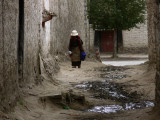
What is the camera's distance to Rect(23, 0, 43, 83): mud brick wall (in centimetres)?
611

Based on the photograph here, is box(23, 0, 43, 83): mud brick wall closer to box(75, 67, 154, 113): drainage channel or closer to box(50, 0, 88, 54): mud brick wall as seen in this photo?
box(75, 67, 154, 113): drainage channel

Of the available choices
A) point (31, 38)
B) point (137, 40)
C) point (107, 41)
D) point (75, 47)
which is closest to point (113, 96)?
point (31, 38)

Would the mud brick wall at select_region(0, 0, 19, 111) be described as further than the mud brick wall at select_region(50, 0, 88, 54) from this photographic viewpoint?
No

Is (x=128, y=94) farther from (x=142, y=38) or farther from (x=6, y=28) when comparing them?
(x=142, y=38)

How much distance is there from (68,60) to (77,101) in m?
8.34

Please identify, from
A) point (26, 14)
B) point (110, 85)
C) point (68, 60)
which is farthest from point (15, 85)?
point (68, 60)

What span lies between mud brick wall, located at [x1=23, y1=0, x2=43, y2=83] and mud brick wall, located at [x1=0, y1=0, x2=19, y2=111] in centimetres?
116

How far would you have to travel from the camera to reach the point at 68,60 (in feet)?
47.0

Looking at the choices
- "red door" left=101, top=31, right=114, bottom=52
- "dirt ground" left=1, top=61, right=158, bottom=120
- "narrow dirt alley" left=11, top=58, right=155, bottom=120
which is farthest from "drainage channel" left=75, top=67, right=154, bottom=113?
"red door" left=101, top=31, right=114, bottom=52

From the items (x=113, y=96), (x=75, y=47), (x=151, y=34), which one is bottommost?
(x=113, y=96)

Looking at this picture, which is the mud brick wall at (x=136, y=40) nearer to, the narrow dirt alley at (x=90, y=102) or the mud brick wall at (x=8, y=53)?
the narrow dirt alley at (x=90, y=102)

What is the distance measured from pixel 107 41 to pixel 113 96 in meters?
22.8

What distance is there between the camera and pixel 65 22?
13898 millimetres

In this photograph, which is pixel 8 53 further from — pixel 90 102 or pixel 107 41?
pixel 107 41
